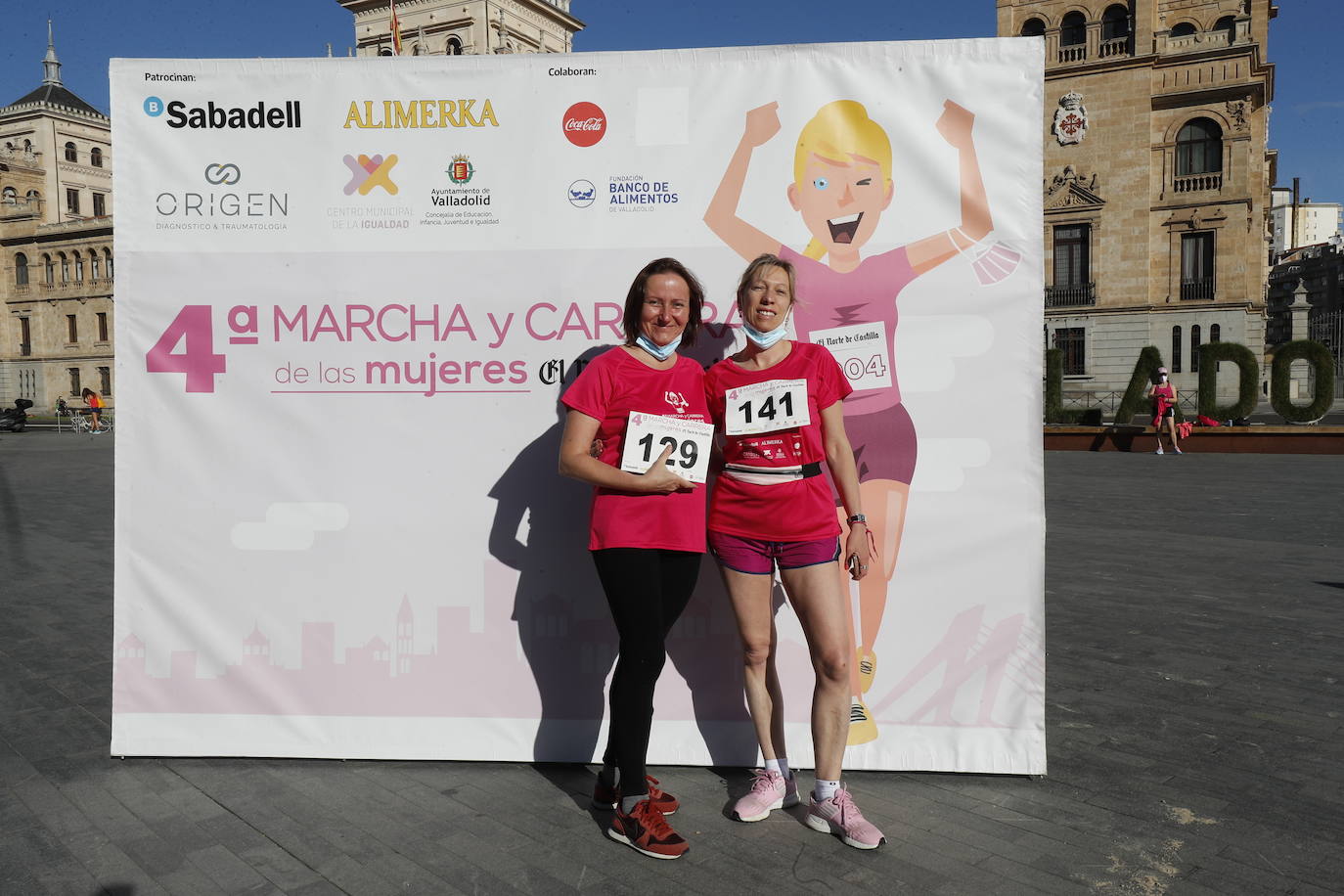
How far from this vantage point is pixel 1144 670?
5430 millimetres

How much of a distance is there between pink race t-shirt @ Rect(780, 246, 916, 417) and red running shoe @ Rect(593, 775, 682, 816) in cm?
166

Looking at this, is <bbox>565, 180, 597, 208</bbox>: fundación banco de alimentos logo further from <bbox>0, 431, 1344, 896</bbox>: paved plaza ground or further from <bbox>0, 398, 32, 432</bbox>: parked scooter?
<bbox>0, 398, 32, 432</bbox>: parked scooter

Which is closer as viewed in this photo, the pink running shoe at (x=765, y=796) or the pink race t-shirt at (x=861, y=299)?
the pink running shoe at (x=765, y=796)

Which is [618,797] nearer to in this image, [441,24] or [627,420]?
[627,420]

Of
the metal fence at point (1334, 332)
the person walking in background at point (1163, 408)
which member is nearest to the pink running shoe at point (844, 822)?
the person walking in background at point (1163, 408)

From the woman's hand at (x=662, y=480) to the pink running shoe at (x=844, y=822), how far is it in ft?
3.97

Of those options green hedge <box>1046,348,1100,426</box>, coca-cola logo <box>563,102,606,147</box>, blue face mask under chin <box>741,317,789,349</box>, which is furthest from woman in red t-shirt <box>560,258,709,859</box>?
green hedge <box>1046,348,1100,426</box>

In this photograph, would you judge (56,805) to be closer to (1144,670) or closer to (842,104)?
(842,104)

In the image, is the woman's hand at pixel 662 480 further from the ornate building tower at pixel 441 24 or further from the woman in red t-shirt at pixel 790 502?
the ornate building tower at pixel 441 24

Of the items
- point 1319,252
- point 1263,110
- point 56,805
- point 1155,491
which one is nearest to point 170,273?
point 56,805

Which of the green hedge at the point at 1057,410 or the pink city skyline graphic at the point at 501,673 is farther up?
the green hedge at the point at 1057,410

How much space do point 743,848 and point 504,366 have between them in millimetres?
2126

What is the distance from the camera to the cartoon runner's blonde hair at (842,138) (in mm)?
4043

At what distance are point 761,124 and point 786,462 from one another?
4.95ft
